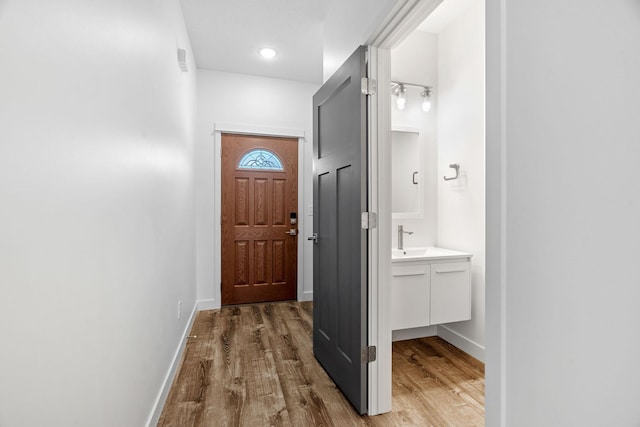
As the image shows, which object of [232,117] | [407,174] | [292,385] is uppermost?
[232,117]

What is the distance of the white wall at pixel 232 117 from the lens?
3693 mm

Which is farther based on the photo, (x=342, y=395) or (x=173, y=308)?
(x=173, y=308)

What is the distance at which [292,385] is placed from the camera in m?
2.07

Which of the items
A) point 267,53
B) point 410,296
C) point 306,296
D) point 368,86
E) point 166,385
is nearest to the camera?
point 368,86

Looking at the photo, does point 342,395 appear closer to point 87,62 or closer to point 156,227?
point 156,227

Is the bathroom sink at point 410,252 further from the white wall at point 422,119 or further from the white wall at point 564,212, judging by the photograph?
the white wall at point 564,212

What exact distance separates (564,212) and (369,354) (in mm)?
1339

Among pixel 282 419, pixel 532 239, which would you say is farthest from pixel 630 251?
pixel 282 419

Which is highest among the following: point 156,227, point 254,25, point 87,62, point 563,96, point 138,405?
point 254,25

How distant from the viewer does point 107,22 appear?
1094 mm

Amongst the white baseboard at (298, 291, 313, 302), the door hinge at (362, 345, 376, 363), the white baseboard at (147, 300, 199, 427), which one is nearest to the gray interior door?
the door hinge at (362, 345, 376, 363)

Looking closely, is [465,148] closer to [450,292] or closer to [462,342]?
[450,292]

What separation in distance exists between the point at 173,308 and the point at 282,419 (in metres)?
1.09

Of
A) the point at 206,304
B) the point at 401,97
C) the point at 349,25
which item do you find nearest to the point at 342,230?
the point at 349,25
